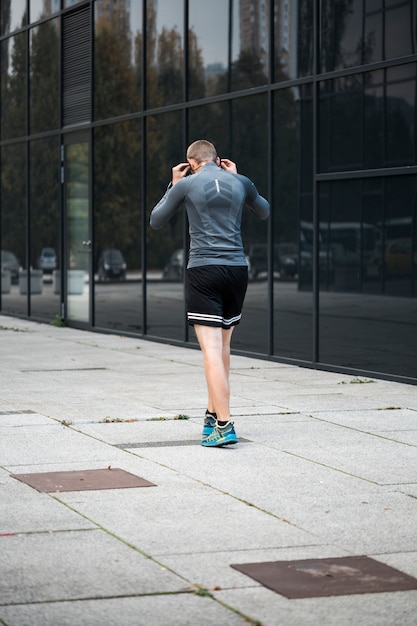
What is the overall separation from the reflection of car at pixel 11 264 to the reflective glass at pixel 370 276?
10107 millimetres

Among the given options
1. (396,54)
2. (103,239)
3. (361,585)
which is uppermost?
(396,54)

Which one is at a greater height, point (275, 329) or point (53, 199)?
point (53, 199)

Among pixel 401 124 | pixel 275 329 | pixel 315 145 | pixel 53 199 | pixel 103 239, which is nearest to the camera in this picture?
pixel 401 124

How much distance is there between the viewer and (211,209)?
8180 mm

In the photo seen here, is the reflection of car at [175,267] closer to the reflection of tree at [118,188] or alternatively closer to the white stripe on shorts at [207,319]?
the reflection of tree at [118,188]

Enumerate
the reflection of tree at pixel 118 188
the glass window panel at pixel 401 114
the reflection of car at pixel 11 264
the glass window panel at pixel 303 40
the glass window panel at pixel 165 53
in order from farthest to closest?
the reflection of car at pixel 11 264, the reflection of tree at pixel 118 188, the glass window panel at pixel 165 53, the glass window panel at pixel 303 40, the glass window panel at pixel 401 114

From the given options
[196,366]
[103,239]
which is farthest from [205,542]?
[103,239]

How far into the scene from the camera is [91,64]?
62.5 feet

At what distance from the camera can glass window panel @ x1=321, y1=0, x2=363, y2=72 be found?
1277cm

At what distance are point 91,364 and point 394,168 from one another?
3960mm

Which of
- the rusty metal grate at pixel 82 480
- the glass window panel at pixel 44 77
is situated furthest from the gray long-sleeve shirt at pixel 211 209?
the glass window panel at pixel 44 77

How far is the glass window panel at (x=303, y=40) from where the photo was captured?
44.5 ft

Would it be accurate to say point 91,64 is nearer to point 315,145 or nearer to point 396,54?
point 315,145

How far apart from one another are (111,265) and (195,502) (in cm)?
1240
